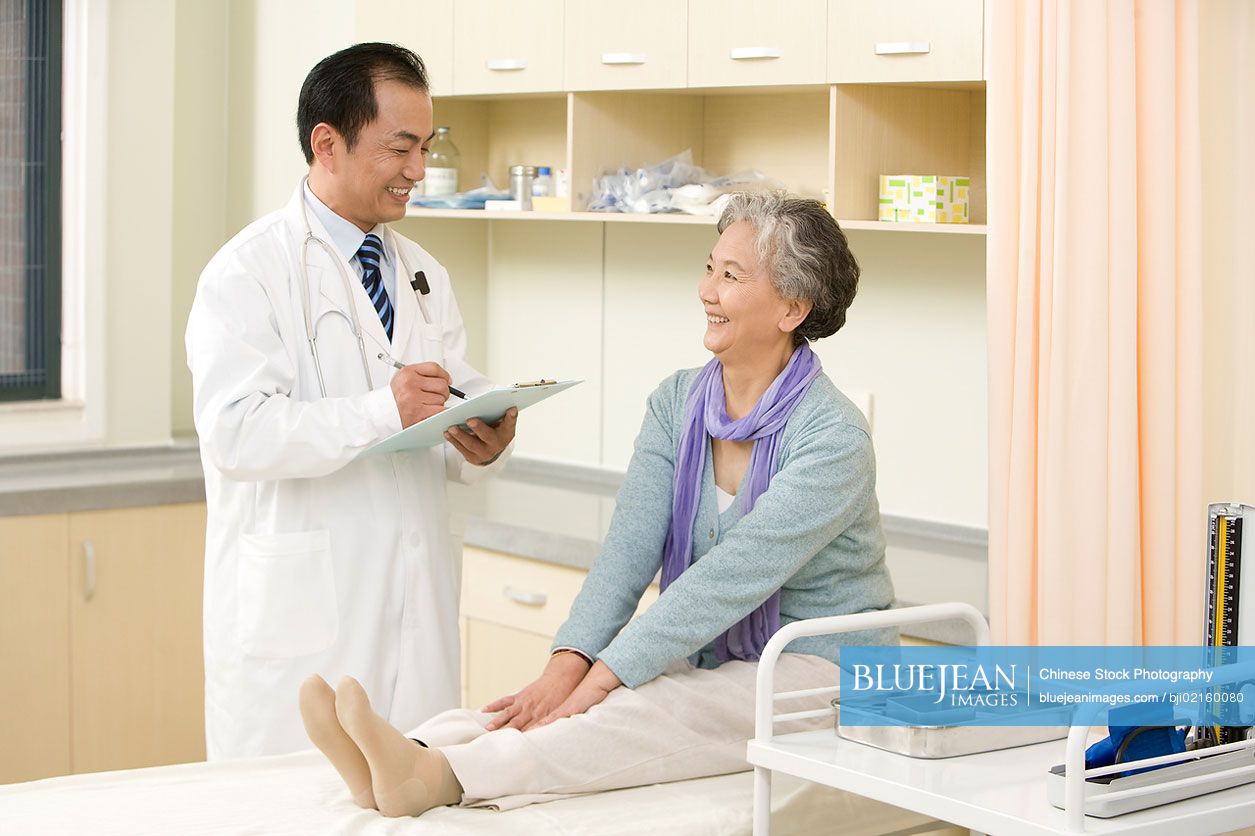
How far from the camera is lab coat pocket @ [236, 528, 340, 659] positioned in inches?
88.3

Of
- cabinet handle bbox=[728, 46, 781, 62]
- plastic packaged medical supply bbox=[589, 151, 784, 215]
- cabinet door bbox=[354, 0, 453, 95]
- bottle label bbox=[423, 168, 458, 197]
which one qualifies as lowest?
plastic packaged medical supply bbox=[589, 151, 784, 215]

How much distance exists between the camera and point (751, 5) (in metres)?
2.91

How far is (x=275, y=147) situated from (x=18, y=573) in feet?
4.17

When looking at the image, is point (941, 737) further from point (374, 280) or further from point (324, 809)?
point (374, 280)

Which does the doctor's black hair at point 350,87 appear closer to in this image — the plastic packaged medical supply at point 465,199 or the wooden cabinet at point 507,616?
the wooden cabinet at point 507,616

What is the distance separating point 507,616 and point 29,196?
1.52 m

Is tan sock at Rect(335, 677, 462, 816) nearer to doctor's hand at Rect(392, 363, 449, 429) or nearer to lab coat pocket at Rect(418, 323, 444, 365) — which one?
doctor's hand at Rect(392, 363, 449, 429)

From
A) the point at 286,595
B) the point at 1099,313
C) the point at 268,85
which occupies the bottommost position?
the point at 286,595

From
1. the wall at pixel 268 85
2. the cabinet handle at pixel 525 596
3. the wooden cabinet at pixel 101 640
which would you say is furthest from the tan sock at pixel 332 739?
the wall at pixel 268 85

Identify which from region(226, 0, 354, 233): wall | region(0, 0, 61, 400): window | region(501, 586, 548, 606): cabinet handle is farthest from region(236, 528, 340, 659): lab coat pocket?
region(226, 0, 354, 233): wall

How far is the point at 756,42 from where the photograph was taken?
2.91 meters

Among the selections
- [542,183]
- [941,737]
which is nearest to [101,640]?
[542,183]

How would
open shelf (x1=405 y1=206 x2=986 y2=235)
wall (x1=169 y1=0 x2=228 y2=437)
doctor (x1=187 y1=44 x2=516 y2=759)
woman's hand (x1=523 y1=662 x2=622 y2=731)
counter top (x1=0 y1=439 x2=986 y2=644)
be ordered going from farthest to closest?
1. wall (x1=169 y1=0 x2=228 y2=437)
2. counter top (x1=0 y1=439 x2=986 y2=644)
3. open shelf (x1=405 y1=206 x2=986 y2=235)
4. doctor (x1=187 y1=44 x2=516 y2=759)
5. woman's hand (x1=523 y1=662 x2=622 y2=731)

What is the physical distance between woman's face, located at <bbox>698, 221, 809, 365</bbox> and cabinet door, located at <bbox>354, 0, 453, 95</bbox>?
159 centimetres
